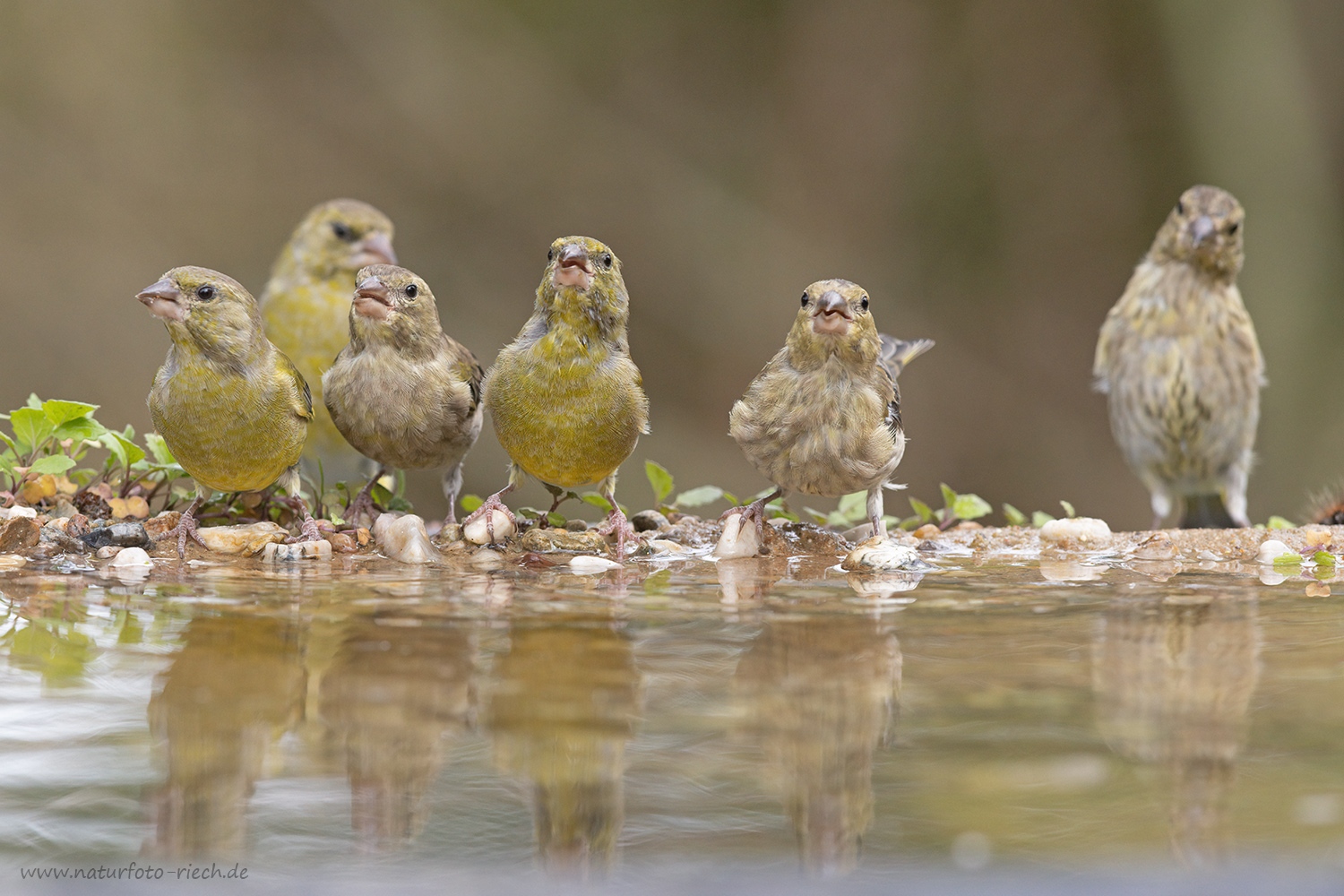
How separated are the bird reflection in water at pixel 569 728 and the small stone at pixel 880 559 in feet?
3.69

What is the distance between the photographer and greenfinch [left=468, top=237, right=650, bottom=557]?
368 centimetres

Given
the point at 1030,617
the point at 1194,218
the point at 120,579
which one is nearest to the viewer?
the point at 1030,617

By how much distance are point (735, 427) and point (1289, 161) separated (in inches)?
262

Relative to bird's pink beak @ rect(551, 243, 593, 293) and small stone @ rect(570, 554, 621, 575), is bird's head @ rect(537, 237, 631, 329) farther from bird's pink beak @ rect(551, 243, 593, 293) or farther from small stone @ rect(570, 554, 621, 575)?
small stone @ rect(570, 554, 621, 575)

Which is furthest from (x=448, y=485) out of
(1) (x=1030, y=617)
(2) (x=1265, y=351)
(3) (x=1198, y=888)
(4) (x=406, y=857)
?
(2) (x=1265, y=351)

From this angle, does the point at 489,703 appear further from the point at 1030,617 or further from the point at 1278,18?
the point at 1278,18

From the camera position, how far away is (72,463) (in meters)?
3.74

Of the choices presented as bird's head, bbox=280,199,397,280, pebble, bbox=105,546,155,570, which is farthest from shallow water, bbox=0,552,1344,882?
bird's head, bbox=280,199,397,280

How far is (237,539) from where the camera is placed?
368 cm

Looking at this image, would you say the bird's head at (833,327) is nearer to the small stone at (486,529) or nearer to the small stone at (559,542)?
the small stone at (559,542)

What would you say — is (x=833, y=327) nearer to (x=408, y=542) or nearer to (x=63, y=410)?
(x=408, y=542)

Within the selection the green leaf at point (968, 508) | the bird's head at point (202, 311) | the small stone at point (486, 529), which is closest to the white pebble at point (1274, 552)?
the green leaf at point (968, 508)

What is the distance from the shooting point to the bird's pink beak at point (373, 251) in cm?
523

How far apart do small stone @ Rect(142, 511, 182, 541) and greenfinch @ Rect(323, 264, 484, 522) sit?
0.63 m
